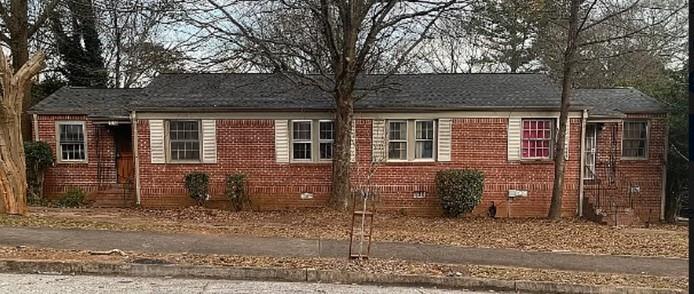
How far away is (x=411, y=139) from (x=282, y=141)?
13.5ft

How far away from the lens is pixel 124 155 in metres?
17.9

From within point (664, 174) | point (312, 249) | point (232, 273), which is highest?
point (664, 174)

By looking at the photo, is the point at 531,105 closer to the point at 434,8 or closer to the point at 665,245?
the point at 434,8

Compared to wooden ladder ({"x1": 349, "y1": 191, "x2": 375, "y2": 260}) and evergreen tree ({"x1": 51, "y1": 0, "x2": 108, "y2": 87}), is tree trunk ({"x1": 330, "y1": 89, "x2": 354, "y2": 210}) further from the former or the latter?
evergreen tree ({"x1": 51, "y1": 0, "x2": 108, "y2": 87})

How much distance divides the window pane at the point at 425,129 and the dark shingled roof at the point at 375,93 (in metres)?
0.57

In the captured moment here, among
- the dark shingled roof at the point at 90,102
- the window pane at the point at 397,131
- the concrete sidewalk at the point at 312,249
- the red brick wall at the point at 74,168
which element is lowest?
the concrete sidewalk at the point at 312,249

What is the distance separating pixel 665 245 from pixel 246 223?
940 centimetres

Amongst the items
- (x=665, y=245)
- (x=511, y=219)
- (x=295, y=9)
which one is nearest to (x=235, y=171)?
(x=295, y=9)

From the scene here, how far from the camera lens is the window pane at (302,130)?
53.0 feet

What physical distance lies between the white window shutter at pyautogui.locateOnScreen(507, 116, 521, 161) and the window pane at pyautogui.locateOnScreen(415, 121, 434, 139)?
2.42 m

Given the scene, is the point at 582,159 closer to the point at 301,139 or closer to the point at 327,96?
the point at 327,96

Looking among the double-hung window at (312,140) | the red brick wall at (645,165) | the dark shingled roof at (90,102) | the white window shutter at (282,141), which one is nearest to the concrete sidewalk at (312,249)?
the white window shutter at (282,141)

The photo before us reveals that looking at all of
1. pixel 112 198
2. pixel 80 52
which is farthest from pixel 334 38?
pixel 80 52

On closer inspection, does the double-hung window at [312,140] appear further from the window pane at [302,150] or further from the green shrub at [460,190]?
the green shrub at [460,190]
